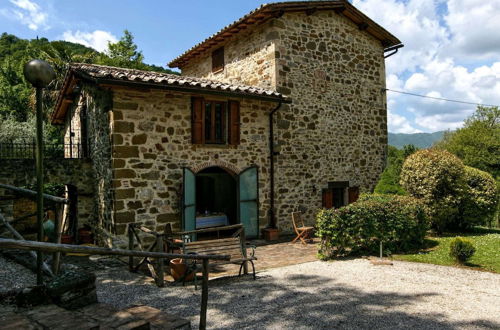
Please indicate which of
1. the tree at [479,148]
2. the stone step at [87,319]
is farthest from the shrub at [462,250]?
the tree at [479,148]

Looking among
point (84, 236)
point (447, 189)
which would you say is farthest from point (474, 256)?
point (84, 236)

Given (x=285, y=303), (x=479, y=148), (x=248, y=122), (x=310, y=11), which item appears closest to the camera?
(x=285, y=303)

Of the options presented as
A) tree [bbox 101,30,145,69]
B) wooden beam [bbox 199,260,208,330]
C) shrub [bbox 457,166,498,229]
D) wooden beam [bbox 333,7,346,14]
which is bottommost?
wooden beam [bbox 199,260,208,330]

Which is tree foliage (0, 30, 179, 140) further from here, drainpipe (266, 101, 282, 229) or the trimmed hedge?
the trimmed hedge

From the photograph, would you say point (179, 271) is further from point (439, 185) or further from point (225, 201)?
point (439, 185)

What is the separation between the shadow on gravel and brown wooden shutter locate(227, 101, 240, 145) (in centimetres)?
431

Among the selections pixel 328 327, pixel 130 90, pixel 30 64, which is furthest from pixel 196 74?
pixel 328 327

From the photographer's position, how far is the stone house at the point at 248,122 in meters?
7.99

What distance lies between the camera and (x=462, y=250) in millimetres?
6918

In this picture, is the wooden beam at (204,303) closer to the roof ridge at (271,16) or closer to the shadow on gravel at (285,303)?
the shadow on gravel at (285,303)

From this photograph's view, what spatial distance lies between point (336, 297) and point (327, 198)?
21.4 feet

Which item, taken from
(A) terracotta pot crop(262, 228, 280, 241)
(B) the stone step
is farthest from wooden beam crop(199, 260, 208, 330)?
(A) terracotta pot crop(262, 228, 280, 241)

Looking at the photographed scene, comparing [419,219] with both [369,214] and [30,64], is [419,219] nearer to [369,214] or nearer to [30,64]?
[369,214]

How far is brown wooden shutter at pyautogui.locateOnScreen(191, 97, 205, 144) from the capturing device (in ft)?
28.8
